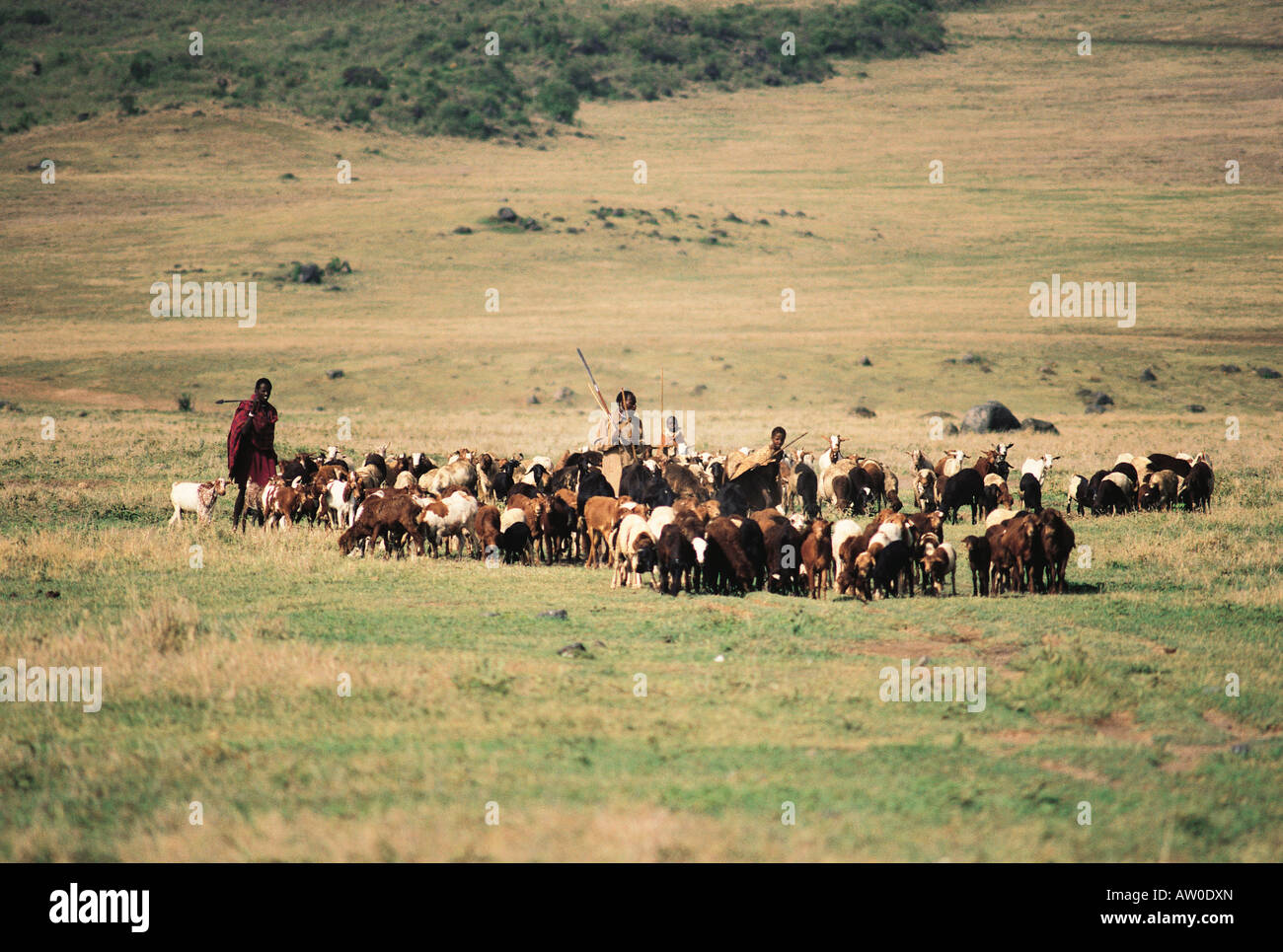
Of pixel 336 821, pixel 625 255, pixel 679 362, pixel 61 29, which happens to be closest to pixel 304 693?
pixel 336 821

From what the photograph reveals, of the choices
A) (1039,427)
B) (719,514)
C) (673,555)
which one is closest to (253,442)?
(719,514)

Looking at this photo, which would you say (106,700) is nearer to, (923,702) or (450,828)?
(450,828)

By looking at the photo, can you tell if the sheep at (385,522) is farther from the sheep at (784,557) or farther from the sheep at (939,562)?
the sheep at (939,562)

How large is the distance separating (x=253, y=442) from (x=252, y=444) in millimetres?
76

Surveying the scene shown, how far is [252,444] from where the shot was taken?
16.9 m

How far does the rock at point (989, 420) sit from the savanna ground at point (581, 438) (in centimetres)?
201

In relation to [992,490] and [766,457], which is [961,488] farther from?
[766,457]

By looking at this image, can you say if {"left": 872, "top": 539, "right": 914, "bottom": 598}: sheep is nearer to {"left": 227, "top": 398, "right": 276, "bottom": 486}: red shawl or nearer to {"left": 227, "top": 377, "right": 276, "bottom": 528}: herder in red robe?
{"left": 227, "top": 377, "right": 276, "bottom": 528}: herder in red robe

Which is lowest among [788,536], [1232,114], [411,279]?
[788,536]

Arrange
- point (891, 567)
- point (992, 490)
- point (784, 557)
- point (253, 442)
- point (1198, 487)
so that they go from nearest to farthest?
1. point (891, 567)
2. point (784, 557)
3. point (253, 442)
4. point (992, 490)
5. point (1198, 487)

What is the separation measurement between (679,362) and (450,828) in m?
49.0

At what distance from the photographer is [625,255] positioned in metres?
77.8

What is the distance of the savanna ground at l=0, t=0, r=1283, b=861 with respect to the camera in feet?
22.3

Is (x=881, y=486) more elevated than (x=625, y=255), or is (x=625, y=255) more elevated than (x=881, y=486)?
(x=625, y=255)
